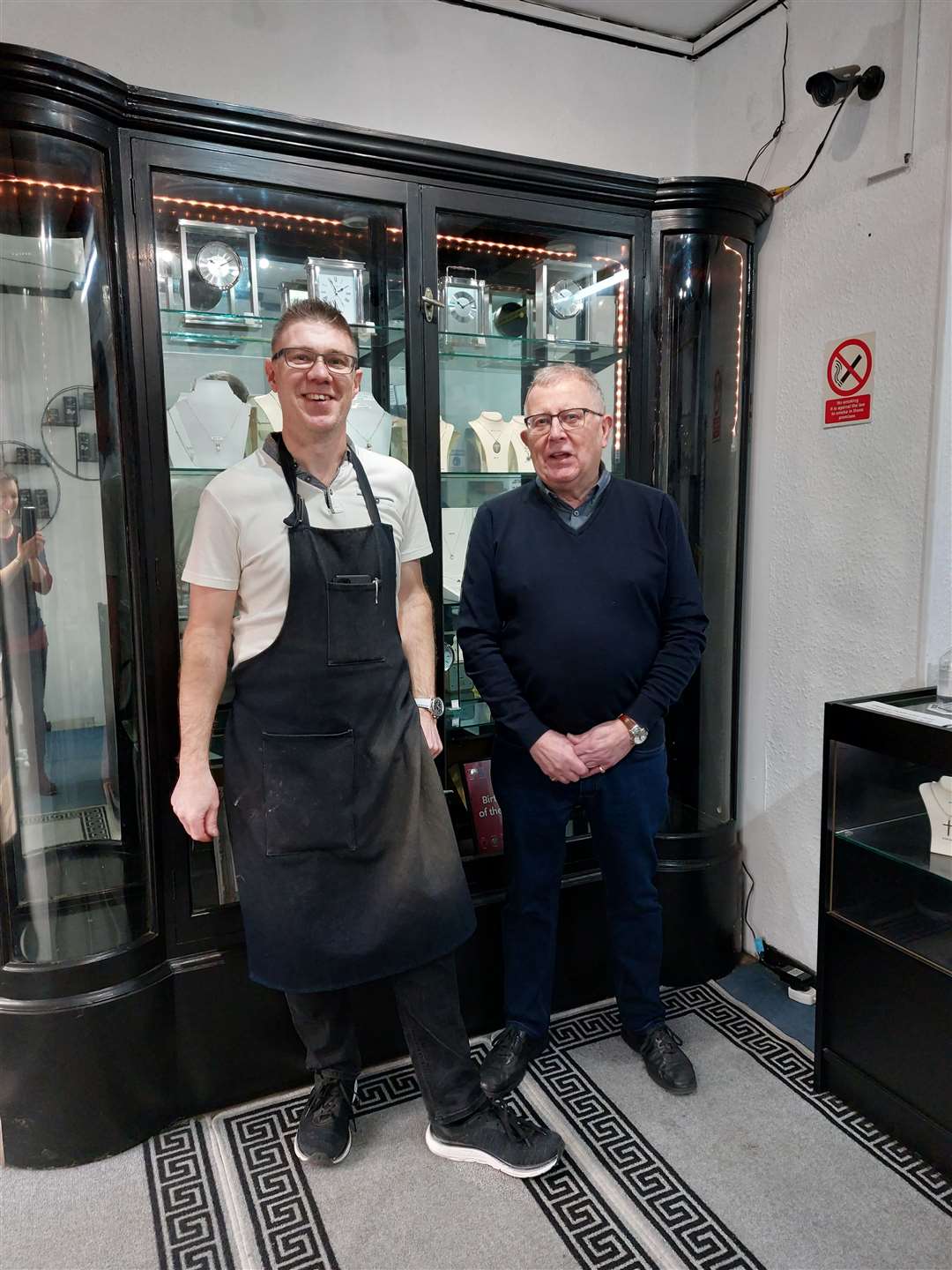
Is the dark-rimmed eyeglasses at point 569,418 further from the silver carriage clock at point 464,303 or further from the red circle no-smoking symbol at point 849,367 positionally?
the red circle no-smoking symbol at point 849,367

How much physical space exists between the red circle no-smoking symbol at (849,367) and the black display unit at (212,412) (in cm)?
30

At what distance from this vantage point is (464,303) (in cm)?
246

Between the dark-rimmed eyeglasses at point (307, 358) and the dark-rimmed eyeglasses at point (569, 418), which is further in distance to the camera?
the dark-rimmed eyeglasses at point (569, 418)

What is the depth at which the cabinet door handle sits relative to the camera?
88.3 inches

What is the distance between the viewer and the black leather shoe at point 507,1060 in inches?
85.0

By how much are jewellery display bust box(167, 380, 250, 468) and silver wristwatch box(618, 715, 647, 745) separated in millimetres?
1136

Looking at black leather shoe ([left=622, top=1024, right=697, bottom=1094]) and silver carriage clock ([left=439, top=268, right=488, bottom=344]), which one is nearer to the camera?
black leather shoe ([left=622, top=1024, right=697, bottom=1094])

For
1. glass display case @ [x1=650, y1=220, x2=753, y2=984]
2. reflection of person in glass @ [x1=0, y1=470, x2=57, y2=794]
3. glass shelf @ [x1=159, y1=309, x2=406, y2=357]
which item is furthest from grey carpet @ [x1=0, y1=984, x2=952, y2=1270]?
glass shelf @ [x1=159, y1=309, x2=406, y2=357]

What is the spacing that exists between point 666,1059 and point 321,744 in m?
1.19

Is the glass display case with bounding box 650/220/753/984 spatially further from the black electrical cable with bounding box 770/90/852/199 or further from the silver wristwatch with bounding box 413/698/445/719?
the silver wristwatch with bounding box 413/698/445/719

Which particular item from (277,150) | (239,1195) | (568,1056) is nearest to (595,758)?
(568,1056)

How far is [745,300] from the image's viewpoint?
267 centimetres

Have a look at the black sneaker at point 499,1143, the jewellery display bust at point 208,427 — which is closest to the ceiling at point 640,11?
the jewellery display bust at point 208,427

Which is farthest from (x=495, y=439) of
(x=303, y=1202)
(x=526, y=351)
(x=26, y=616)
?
(x=303, y=1202)
